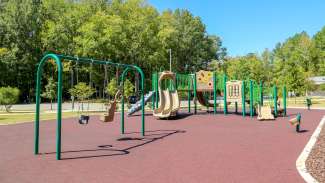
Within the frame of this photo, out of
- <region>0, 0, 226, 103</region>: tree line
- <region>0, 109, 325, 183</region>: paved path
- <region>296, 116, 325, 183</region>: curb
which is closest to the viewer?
<region>296, 116, 325, 183</region>: curb

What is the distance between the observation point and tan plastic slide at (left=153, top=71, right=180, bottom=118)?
1880cm

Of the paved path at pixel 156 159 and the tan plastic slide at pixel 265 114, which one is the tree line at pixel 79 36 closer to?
the tan plastic slide at pixel 265 114

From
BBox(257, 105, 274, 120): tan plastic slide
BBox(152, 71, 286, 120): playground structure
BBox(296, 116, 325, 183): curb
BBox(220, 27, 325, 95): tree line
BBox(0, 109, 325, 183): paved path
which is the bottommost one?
BBox(0, 109, 325, 183): paved path

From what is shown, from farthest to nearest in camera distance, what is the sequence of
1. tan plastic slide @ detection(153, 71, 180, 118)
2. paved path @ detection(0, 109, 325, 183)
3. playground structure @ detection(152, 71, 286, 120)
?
1. playground structure @ detection(152, 71, 286, 120)
2. tan plastic slide @ detection(153, 71, 180, 118)
3. paved path @ detection(0, 109, 325, 183)

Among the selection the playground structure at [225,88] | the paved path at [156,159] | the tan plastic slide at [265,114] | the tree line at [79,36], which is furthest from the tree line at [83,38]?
the paved path at [156,159]

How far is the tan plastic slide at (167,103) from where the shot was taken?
18797 mm

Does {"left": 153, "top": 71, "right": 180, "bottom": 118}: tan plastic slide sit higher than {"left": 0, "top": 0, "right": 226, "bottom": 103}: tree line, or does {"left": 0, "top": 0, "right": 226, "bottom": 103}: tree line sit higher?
{"left": 0, "top": 0, "right": 226, "bottom": 103}: tree line

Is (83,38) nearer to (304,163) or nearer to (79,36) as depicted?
(79,36)

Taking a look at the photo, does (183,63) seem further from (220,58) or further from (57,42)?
Answer: (57,42)

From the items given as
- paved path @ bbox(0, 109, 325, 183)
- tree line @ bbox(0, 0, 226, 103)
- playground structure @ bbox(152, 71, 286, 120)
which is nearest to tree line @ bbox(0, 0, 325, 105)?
tree line @ bbox(0, 0, 226, 103)

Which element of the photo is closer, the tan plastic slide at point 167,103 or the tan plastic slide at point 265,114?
the tan plastic slide at point 265,114

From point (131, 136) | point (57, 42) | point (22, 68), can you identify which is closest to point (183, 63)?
point (57, 42)

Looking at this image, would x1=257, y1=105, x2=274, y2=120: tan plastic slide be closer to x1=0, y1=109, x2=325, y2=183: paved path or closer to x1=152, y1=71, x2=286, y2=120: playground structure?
x1=152, y1=71, x2=286, y2=120: playground structure

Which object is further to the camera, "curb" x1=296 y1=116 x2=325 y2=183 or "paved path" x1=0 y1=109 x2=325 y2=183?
"paved path" x1=0 y1=109 x2=325 y2=183
